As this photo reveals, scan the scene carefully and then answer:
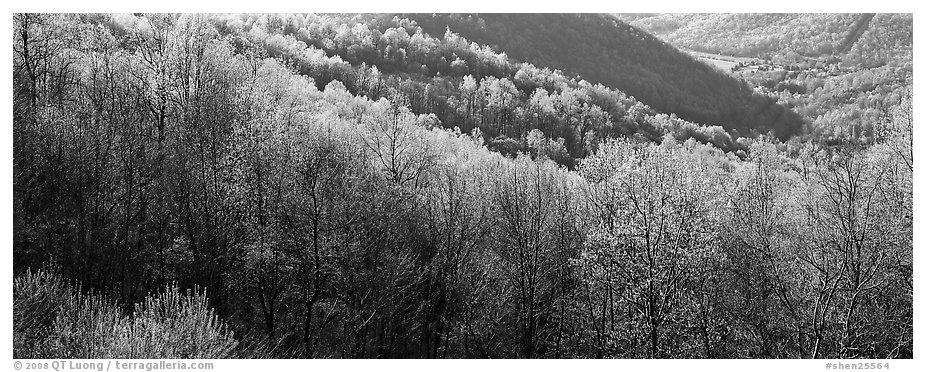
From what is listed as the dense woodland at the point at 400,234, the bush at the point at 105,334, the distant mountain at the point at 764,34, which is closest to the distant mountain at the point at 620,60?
the distant mountain at the point at 764,34

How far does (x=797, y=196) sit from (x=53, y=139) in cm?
2782

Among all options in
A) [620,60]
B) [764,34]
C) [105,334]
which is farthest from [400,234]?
[764,34]

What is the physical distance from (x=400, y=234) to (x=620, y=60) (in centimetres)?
11708

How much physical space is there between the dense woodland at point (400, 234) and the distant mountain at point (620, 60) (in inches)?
3844

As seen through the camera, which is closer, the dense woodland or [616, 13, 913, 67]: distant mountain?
the dense woodland

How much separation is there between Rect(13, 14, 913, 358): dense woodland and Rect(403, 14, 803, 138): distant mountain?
97640 mm

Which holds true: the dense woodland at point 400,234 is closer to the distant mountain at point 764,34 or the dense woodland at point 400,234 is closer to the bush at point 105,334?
the bush at point 105,334

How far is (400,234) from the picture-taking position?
24.8 metres

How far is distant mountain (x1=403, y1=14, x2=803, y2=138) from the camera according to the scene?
408 ft

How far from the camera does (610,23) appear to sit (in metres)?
134

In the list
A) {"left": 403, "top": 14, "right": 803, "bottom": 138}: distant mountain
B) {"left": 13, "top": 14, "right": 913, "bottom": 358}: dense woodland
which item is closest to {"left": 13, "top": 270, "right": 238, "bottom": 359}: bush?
{"left": 13, "top": 14, "right": 913, "bottom": 358}: dense woodland

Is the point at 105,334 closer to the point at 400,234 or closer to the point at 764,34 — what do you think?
the point at 400,234

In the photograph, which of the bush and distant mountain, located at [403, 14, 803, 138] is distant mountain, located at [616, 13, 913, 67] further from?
the bush

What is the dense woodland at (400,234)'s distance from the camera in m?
20.9
